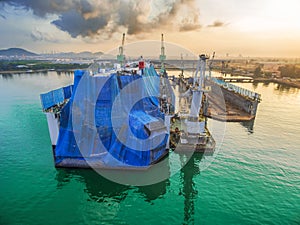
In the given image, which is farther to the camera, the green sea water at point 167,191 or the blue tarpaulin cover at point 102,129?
the blue tarpaulin cover at point 102,129

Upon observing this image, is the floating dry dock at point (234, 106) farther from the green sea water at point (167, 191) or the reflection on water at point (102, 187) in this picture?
the reflection on water at point (102, 187)

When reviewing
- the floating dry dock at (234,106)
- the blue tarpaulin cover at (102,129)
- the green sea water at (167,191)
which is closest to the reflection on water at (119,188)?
the green sea water at (167,191)

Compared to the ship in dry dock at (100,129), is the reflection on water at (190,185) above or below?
below

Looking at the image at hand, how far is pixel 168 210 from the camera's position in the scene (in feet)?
40.5

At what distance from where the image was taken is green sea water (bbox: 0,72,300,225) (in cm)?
1177

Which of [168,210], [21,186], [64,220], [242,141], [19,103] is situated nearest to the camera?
[64,220]

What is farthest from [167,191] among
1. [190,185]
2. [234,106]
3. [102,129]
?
[234,106]

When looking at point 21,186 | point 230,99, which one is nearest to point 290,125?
point 230,99

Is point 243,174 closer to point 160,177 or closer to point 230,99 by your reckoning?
point 160,177

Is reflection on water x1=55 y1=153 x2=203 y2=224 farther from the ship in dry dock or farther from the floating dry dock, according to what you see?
the floating dry dock

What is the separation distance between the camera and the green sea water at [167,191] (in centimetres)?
1177

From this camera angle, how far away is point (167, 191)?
46.3 feet

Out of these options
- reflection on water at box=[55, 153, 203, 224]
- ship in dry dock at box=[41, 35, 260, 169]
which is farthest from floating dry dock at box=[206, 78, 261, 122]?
ship in dry dock at box=[41, 35, 260, 169]

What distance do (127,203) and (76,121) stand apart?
24.5ft
